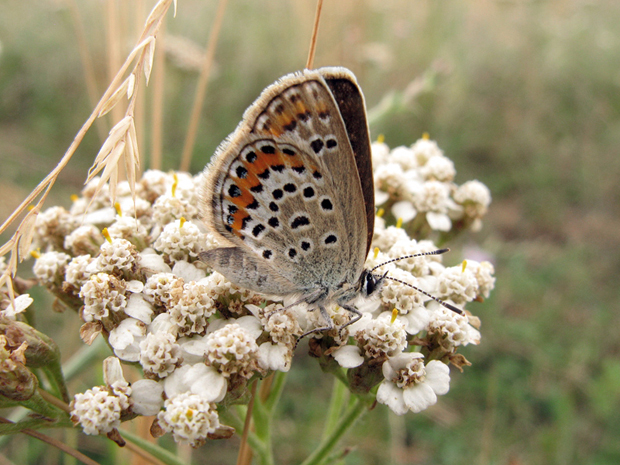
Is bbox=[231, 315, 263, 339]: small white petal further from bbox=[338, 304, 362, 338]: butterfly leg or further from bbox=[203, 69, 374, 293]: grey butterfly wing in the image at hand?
bbox=[338, 304, 362, 338]: butterfly leg

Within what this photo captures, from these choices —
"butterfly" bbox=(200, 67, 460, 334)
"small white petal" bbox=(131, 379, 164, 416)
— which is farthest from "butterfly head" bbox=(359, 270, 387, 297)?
"small white petal" bbox=(131, 379, 164, 416)

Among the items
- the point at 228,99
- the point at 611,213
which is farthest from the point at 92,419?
the point at 611,213

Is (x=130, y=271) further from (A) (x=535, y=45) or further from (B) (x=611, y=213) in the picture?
(A) (x=535, y=45)

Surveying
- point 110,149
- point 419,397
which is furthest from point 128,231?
point 419,397

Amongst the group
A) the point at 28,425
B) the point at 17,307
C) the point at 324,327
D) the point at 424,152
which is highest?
the point at 424,152

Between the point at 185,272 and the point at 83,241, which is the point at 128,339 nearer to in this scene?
the point at 185,272
